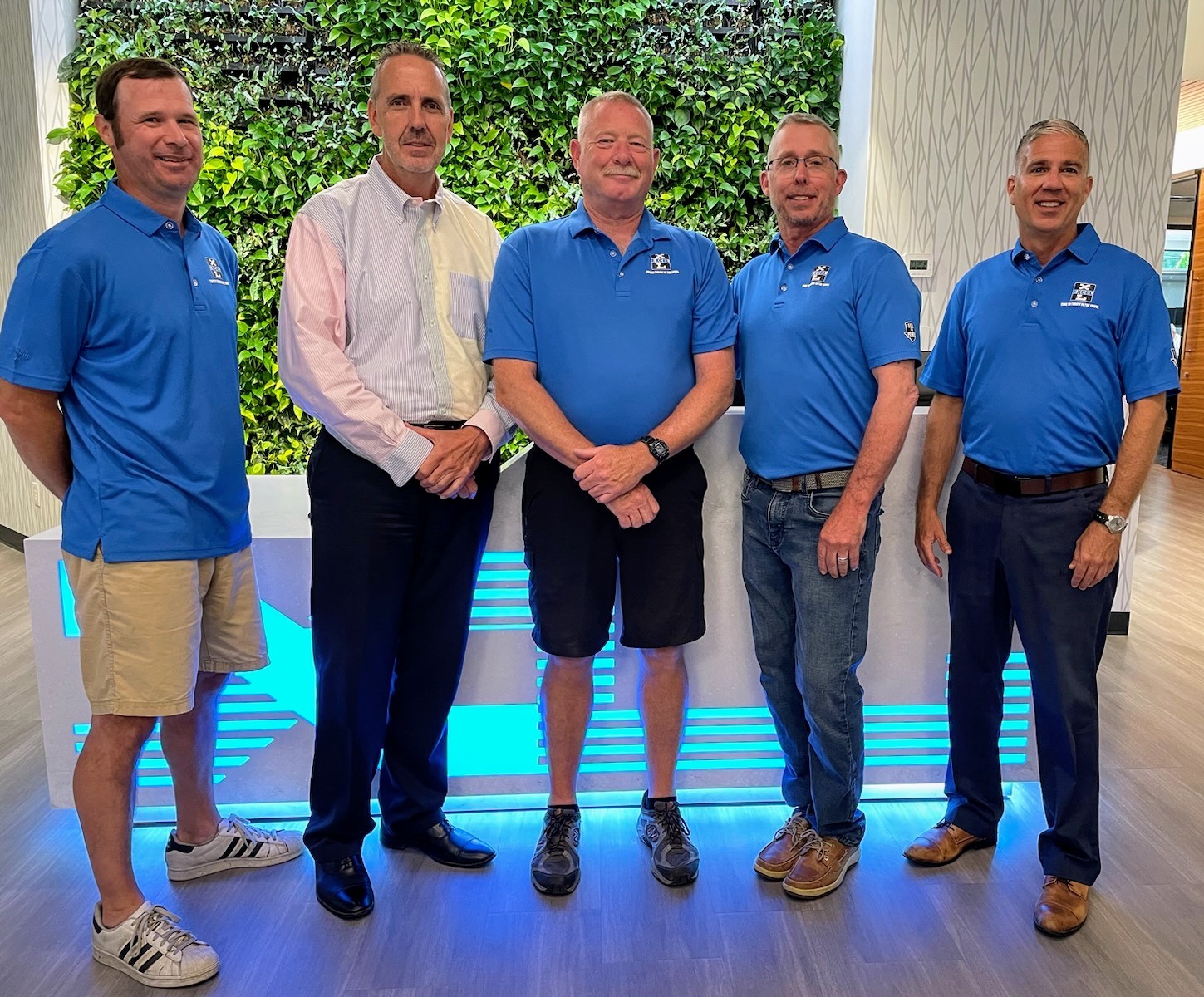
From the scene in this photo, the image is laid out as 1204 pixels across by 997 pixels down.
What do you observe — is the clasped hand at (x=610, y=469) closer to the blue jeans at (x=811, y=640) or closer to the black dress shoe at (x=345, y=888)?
the blue jeans at (x=811, y=640)

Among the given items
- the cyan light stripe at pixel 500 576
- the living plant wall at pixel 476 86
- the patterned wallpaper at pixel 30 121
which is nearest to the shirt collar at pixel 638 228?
the cyan light stripe at pixel 500 576

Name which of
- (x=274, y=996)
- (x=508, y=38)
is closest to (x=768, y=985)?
(x=274, y=996)

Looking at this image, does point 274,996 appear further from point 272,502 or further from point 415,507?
point 272,502

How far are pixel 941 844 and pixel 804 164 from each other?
1.66 metres

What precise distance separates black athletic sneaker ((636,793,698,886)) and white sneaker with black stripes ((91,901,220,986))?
3.23ft

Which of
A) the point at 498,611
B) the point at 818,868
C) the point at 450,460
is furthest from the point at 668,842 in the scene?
the point at 450,460

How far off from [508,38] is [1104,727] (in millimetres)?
4249

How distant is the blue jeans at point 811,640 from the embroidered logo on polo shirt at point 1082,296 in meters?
0.59

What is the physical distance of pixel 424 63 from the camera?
210 cm

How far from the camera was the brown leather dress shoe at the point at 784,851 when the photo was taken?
2279 mm

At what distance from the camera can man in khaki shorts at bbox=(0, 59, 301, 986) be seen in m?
1.82

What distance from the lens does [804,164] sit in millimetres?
2123

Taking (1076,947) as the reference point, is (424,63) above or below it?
above

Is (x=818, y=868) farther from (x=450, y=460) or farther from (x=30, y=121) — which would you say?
(x=30, y=121)
